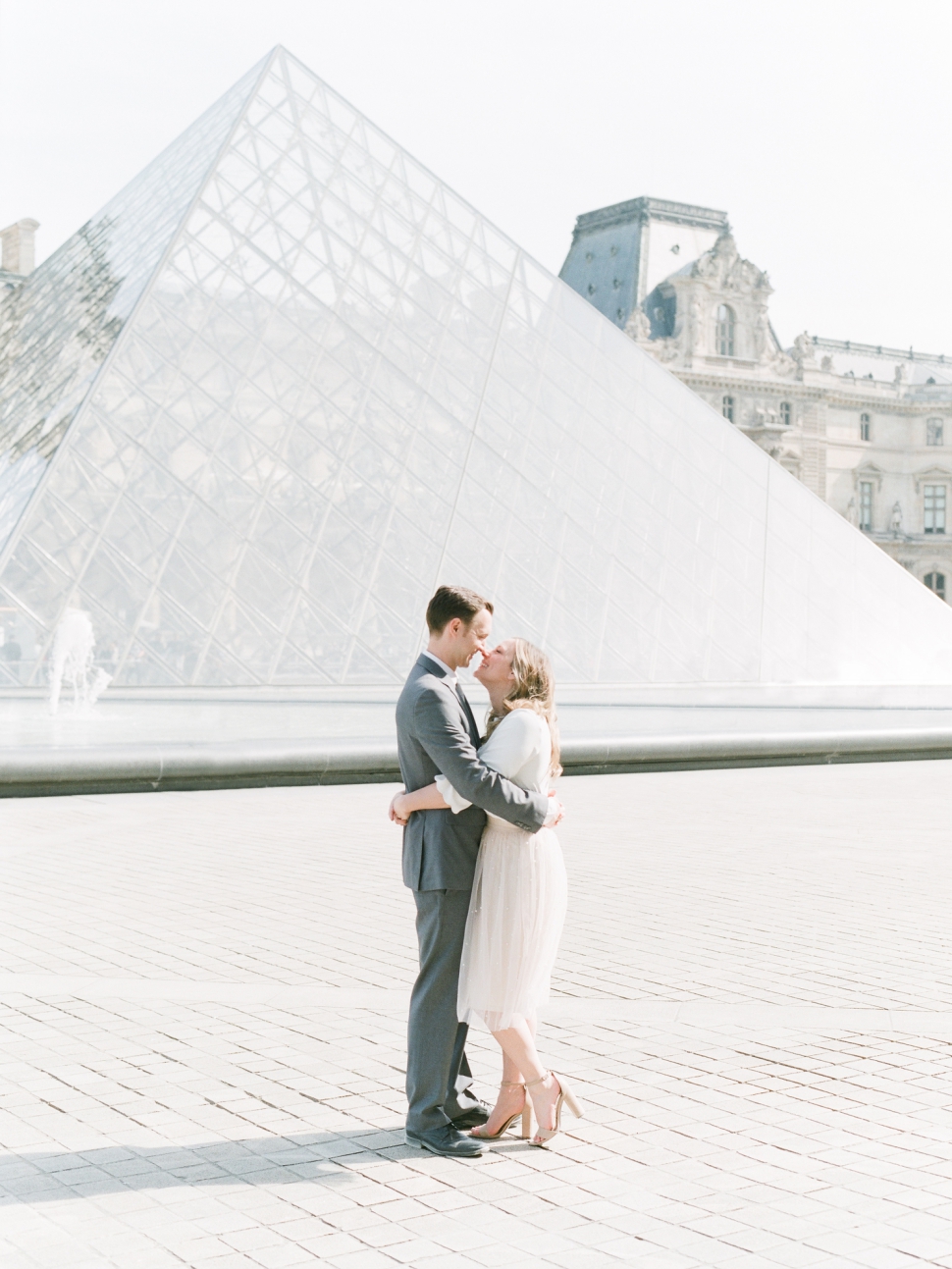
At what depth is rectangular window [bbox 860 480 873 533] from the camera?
59.6 m

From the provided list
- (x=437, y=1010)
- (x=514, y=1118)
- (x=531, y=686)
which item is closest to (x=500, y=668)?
(x=531, y=686)

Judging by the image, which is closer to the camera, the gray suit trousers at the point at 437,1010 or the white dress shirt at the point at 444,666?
the gray suit trousers at the point at 437,1010

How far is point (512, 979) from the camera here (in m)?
3.44

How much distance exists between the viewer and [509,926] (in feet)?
11.3

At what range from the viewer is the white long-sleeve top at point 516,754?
344 centimetres

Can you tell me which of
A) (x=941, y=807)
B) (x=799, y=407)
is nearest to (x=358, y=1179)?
(x=941, y=807)

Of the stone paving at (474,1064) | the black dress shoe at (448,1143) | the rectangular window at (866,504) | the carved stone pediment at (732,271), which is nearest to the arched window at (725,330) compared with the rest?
the carved stone pediment at (732,271)

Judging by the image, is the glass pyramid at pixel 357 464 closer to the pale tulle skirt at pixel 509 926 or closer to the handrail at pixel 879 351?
the pale tulle skirt at pixel 509 926

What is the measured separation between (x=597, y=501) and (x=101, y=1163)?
13793mm

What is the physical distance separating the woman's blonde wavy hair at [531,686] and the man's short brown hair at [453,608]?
117 millimetres

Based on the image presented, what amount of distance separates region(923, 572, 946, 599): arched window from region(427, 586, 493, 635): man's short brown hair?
57.3 m

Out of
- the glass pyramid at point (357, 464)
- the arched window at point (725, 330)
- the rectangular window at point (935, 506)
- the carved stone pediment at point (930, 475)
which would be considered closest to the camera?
the glass pyramid at point (357, 464)

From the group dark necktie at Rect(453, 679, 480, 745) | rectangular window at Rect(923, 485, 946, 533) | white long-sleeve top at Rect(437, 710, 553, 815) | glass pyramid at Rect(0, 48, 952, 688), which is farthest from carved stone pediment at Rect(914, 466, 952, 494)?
white long-sleeve top at Rect(437, 710, 553, 815)

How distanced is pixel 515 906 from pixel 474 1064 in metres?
0.82
